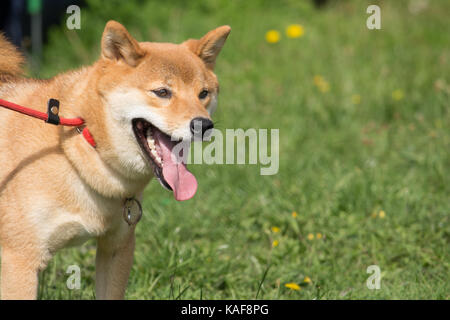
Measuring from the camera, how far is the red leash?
2.54m

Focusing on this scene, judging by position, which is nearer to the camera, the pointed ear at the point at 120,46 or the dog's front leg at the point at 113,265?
the pointed ear at the point at 120,46

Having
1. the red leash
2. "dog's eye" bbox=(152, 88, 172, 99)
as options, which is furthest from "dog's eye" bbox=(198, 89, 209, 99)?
the red leash

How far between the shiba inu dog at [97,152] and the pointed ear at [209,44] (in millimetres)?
145

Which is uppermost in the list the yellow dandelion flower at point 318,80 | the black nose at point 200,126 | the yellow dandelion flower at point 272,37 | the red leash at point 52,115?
the yellow dandelion flower at point 272,37

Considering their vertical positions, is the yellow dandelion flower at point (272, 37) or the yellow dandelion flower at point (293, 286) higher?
the yellow dandelion flower at point (272, 37)

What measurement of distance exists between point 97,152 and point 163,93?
0.40m

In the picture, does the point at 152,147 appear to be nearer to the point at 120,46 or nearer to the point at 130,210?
the point at 130,210

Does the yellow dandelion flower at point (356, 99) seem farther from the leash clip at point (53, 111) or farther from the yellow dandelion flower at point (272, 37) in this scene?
the leash clip at point (53, 111)

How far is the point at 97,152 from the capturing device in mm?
2637

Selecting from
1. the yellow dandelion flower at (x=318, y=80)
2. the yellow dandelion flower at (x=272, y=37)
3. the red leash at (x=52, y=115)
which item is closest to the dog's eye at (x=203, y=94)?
the red leash at (x=52, y=115)

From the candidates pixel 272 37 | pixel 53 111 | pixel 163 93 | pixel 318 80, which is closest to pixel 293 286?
pixel 163 93

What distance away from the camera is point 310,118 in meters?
5.58

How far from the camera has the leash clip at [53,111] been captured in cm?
253
